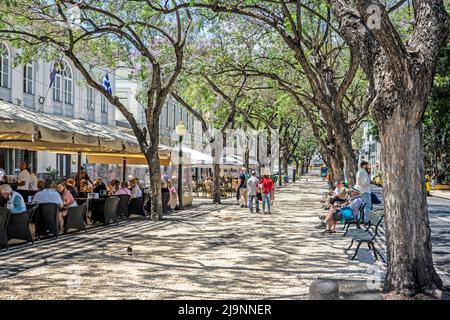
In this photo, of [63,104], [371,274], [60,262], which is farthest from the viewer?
[63,104]

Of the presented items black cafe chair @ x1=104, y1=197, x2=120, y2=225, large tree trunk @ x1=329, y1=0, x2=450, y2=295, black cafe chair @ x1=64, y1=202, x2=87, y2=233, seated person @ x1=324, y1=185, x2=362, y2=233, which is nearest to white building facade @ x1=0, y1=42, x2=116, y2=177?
black cafe chair @ x1=104, y1=197, x2=120, y2=225

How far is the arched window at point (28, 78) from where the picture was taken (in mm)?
27606

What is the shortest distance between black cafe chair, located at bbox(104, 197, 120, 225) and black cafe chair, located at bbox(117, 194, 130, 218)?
3.10 ft

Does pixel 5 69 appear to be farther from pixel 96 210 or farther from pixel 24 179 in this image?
pixel 96 210

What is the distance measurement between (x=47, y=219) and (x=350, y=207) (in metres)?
6.91

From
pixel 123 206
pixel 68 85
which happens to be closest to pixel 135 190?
pixel 123 206

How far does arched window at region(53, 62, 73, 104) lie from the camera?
100 ft

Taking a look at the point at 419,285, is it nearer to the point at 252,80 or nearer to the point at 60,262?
the point at 60,262

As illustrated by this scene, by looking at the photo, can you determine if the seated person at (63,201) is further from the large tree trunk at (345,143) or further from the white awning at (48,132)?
the large tree trunk at (345,143)

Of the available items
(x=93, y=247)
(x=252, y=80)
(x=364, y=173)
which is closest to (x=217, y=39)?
(x=252, y=80)

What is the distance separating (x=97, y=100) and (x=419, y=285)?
3195 cm

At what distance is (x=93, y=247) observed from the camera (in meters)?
11.2

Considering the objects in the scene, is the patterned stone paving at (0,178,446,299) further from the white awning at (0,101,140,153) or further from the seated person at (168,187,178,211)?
the seated person at (168,187,178,211)

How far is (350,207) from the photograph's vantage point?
1266cm
